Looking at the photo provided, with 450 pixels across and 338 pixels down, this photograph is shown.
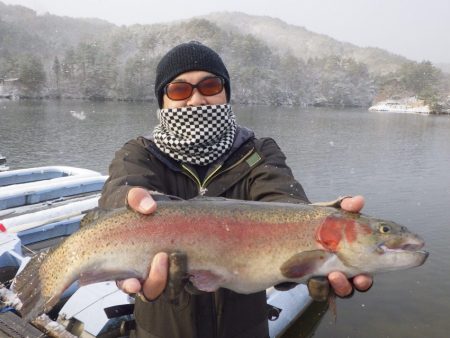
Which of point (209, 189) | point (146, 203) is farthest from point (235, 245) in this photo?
point (146, 203)

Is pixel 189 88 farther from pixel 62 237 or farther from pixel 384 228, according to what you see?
pixel 62 237

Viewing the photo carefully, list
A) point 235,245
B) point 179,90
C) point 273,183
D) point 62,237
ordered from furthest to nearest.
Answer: point 62,237 < point 179,90 < point 273,183 < point 235,245

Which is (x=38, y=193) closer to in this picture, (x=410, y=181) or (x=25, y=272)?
(x=25, y=272)

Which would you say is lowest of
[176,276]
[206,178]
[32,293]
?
[32,293]

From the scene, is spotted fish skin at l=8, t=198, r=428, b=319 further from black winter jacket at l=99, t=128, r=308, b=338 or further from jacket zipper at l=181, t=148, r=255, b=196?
jacket zipper at l=181, t=148, r=255, b=196

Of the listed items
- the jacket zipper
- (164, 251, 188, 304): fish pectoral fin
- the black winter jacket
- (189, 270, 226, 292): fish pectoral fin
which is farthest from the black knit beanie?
(189, 270, 226, 292): fish pectoral fin

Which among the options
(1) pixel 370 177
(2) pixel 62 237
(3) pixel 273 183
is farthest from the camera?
(1) pixel 370 177

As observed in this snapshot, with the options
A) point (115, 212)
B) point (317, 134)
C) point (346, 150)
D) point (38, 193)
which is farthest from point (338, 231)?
point (317, 134)
